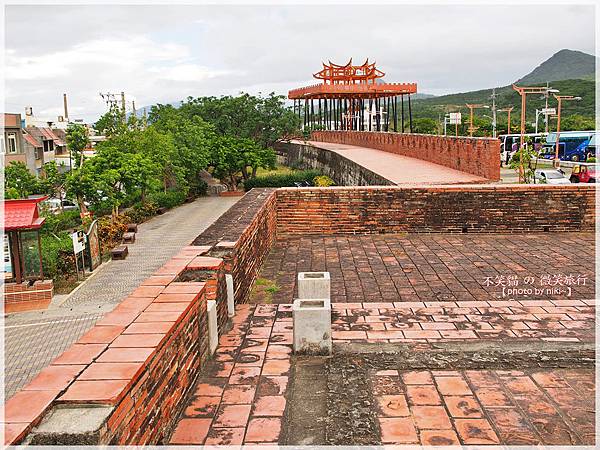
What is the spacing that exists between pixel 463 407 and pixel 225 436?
1.22m

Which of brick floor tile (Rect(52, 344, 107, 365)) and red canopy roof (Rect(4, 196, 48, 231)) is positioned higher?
brick floor tile (Rect(52, 344, 107, 365))

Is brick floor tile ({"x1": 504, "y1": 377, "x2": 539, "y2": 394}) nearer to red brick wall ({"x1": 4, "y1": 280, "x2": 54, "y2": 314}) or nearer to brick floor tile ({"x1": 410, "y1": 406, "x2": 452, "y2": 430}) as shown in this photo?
brick floor tile ({"x1": 410, "y1": 406, "x2": 452, "y2": 430})

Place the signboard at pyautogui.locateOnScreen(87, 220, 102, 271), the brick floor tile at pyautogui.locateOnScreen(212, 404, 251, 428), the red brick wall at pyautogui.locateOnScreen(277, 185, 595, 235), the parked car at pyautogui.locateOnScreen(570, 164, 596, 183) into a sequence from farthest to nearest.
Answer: the parked car at pyautogui.locateOnScreen(570, 164, 596, 183), the signboard at pyautogui.locateOnScreen(87, 220, 102, 271), the red brick wall at pyautogui.locateOnScreen(277, 185, 595, 235), the brick floor tile at pyautogui.locateOnScreen(212, 404, 251, 428)

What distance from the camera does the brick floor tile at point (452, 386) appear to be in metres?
3.27

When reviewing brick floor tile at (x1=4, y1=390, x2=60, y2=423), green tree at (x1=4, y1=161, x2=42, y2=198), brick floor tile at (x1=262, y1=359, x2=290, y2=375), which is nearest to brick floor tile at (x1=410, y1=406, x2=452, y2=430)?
brick floor tile at (x1=262, y1=359, x2=290, y2=375)

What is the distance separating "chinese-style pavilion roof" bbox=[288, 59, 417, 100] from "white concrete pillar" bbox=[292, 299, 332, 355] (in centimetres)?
3035

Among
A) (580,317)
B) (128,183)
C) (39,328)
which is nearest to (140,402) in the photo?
(580,317)

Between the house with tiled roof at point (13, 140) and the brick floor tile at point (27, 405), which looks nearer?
the brick floor tile at point (27, 405)

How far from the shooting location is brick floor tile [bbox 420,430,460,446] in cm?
274

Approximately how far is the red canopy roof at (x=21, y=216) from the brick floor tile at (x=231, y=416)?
1000 cm

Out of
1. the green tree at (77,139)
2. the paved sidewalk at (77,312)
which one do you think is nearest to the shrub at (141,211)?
the paved sidewalk at (77,312)

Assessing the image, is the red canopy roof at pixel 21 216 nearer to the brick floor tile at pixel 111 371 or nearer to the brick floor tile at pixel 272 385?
the brick floor tile at pixel 272 385

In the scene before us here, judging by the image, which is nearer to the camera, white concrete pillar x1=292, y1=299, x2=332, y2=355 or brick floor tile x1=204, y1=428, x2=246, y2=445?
brick floor tile x1=204, y1=428, x2=246, y2=445

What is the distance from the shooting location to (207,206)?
2733 centimetres
